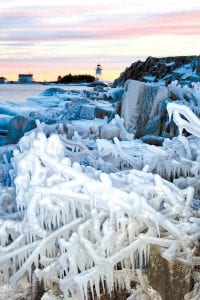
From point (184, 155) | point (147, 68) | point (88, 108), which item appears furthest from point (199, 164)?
point (147, 68)

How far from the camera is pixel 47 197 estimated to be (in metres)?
6.00

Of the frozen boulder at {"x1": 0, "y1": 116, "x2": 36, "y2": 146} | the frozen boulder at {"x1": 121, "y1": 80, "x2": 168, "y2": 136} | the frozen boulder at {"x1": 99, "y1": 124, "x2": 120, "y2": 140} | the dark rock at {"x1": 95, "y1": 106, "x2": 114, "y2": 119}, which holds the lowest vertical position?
the frozen boulder at {"x1": 0, "y1": 116, "x2": 36, "y2": 146}

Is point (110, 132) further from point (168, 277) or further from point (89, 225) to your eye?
point (168, 277)

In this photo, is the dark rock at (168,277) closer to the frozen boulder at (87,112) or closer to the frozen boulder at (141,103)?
the frozen boulder at (141,103)

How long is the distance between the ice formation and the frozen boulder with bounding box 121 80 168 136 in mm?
4723

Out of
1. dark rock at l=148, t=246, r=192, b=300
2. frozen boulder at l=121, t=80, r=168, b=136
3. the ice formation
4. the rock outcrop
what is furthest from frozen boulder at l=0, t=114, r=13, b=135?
the rock outcrop

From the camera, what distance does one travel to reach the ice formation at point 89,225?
18.7 ft

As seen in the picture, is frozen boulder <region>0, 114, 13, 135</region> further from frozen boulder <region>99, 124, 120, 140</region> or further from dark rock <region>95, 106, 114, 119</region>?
frozen boulder <region>99, 124, 120, 140</region>

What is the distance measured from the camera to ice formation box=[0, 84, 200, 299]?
5.69 meters

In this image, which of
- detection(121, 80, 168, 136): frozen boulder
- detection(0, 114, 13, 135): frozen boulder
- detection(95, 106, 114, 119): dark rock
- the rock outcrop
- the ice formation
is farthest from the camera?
the rock outcrop

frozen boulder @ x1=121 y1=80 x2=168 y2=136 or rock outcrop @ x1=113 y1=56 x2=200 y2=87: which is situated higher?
frozen boulder @ x1=121 y1=80 x2=168 y2=136

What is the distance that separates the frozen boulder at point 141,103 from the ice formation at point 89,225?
4.72m

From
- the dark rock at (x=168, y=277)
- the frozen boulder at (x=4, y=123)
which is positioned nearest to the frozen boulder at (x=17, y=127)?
the frozen boulder at (x=4, y=123)

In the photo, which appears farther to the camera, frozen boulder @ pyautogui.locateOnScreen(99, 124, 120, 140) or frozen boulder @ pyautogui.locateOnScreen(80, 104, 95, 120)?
frozen boulder @ pyautogui.locateOnScreen(80, 104, 95, 120)
